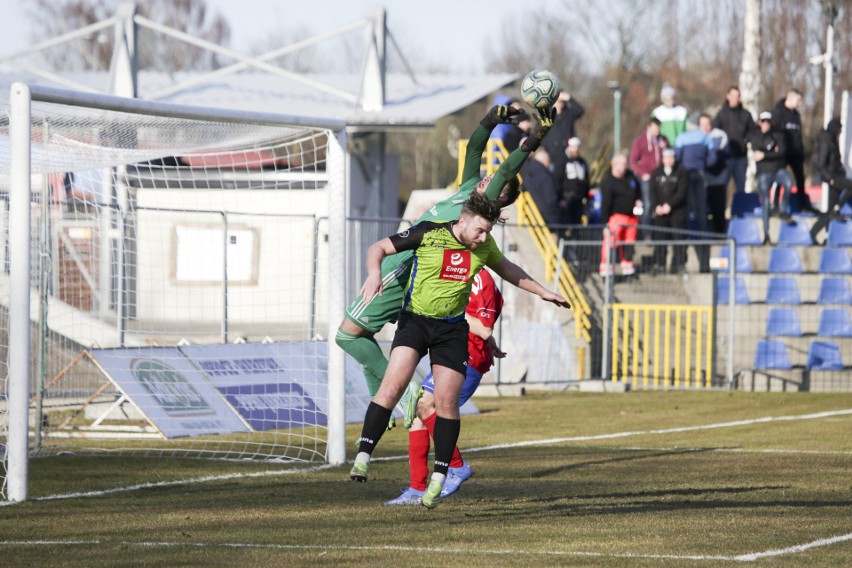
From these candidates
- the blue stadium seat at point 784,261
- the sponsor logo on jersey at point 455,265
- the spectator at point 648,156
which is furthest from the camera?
the spectator at point 648,156

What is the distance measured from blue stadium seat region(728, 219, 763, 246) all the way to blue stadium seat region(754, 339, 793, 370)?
3.09m

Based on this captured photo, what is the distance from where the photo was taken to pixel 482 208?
8.09 m

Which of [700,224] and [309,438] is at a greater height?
[700,224]

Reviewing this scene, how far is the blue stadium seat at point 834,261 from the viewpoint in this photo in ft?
72.5

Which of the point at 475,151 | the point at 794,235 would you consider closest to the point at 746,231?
the point at 794,235

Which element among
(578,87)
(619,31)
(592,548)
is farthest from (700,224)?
(578,87)

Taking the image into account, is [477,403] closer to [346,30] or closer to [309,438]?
[309,438]

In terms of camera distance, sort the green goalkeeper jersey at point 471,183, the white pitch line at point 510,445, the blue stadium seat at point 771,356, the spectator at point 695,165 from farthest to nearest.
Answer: the spectator at point 695,165 → the blue stadium seat at point 771,356 → the white pitch line at point 510,445 → the green goalkeeper jersey at point 471,183

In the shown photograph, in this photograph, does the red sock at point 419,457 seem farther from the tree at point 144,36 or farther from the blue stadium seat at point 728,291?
the tree at point 144,36

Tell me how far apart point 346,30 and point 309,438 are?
15498 mm

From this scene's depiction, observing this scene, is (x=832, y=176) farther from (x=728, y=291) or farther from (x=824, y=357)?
(x=824, y=357)

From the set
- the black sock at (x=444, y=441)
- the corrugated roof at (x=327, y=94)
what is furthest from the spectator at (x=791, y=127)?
the black sock at (x=444, y=441)

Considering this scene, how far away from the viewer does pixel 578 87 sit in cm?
5703

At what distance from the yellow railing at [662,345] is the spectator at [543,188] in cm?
199
